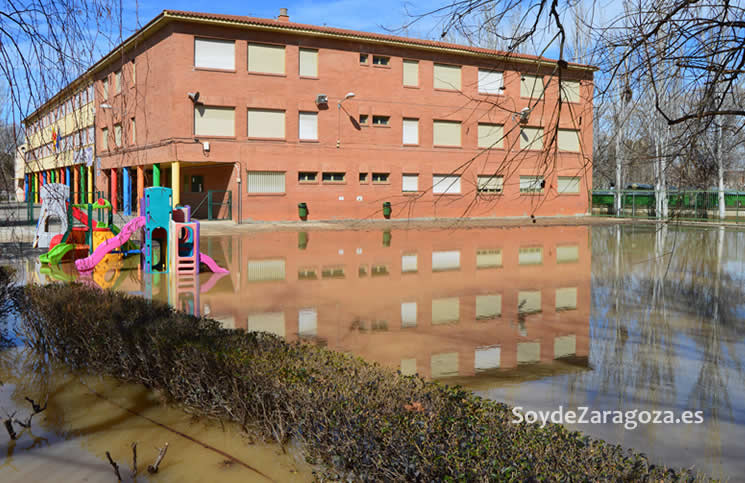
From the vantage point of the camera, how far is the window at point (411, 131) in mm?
35219

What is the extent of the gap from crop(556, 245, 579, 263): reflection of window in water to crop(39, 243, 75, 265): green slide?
12656 millimetres

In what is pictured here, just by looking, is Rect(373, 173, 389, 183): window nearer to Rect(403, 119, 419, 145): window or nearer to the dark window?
the dark window

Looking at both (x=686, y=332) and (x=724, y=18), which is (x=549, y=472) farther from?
(x=686, y=332)

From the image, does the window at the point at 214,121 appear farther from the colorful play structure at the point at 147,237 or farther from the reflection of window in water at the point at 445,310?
the reflection of window in water at the point at 445,310

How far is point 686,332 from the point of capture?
26.7 ft

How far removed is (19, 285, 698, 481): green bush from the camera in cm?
298

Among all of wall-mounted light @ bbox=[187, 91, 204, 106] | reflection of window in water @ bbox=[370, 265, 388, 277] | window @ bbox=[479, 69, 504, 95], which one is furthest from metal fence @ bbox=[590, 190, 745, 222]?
window @ bbox=[479, 69, 504, 95]

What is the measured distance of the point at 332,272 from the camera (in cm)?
1412

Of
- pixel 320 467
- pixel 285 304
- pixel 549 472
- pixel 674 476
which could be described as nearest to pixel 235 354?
pixel 320 467

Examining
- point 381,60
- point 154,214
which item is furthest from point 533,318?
point 381,60

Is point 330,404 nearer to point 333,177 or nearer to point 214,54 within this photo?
point 214,54

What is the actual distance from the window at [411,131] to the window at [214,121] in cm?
994

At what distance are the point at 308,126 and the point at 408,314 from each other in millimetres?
24744

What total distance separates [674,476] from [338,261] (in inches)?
536
